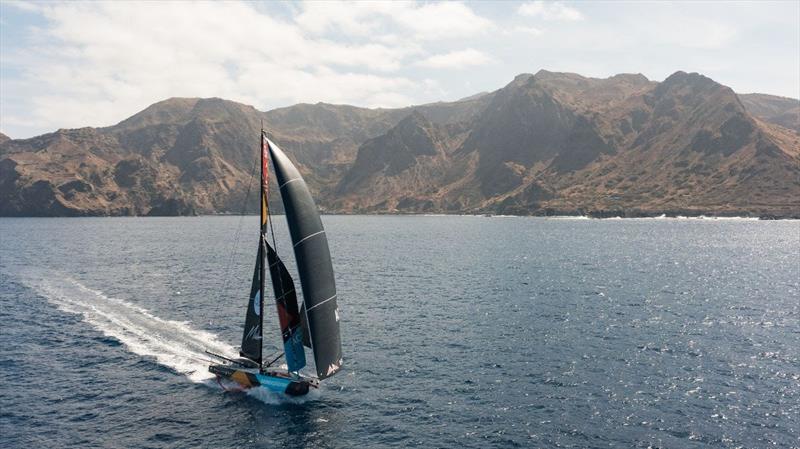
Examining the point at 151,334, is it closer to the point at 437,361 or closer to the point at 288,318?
the point at 288,318

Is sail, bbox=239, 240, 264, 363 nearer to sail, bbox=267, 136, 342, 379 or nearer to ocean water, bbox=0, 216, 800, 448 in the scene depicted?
ocean water, bbox=0, 216, 800, 448

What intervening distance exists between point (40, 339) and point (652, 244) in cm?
15201

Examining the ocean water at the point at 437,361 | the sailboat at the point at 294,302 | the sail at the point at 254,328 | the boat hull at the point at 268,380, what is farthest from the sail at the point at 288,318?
the ocean water at the point at 437,361

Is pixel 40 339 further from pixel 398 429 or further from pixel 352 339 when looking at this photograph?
pixel 398 429

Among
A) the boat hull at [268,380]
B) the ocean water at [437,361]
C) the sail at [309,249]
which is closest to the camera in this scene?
the ocean water at [437,361]

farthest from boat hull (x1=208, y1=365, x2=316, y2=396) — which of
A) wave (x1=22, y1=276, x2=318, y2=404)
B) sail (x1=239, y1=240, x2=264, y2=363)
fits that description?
sail (x1=239, y1=240, x2=264, y2=363)

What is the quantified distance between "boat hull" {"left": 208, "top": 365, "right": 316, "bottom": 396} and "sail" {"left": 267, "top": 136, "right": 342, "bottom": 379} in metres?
4.07

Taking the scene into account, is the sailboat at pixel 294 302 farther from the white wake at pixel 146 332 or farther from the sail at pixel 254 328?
the white wake at pixel 146 332

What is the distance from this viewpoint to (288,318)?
41.4 metres

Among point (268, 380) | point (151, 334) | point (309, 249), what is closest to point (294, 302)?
point (309, 249)

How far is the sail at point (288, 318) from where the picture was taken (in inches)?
1618

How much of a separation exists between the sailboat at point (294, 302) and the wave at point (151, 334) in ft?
5.19

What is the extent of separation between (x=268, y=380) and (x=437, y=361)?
16.1 metres

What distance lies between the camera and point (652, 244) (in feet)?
521
